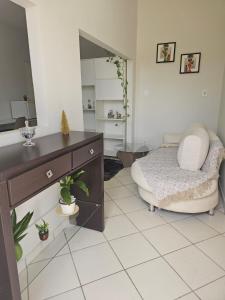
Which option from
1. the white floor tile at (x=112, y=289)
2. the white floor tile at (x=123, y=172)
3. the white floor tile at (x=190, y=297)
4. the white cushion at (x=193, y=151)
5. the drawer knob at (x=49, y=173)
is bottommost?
the white floor tile at (x=112, y=289)

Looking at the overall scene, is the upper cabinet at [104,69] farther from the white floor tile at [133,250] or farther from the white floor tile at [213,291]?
the white floor tile at [213,291]

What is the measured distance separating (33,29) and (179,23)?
120 inches

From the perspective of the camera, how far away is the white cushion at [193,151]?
6.57ft

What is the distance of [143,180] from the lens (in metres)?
2.20

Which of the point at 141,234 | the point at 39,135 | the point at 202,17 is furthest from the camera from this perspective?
the point at 202,17

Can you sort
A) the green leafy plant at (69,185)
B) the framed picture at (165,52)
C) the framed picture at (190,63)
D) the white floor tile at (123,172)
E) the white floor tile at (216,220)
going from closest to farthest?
the green leafy plant at (69,185) < the white floor tile at (216,220) < the white floor tile at (123,172) < the framed picture at (190,63) < the framed picture at (165,52)

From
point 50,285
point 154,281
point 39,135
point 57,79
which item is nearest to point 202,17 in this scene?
point 57,79

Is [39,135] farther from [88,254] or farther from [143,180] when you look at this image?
[143,180]

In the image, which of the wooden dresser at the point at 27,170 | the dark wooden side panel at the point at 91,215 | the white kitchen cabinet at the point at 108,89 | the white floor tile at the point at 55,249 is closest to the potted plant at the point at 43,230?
the white floor tile at the point at 55,249

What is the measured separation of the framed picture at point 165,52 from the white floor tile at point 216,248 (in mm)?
3097

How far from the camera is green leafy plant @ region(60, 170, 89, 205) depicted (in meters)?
1.64

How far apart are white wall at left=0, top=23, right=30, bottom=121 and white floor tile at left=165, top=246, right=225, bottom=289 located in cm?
373

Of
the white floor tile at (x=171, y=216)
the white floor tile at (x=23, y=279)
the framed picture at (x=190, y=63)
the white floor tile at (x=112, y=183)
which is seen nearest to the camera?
the white floor tile at (x=23, y=279)

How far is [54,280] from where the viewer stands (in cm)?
142
